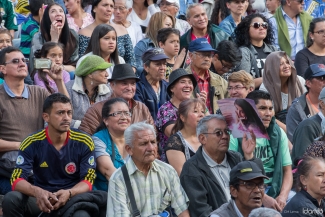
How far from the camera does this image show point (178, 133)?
8891 mm

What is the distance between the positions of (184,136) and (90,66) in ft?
5.38

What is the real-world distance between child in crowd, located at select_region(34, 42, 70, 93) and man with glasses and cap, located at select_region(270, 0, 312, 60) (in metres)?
4.07

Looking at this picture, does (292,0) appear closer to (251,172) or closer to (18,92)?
(18,92)

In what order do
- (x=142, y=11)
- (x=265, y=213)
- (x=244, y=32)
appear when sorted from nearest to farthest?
(x=265, y=213), (x=244, y=32), (x=142, y=11)

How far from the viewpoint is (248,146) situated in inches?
321

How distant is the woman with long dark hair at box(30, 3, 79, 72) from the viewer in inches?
444

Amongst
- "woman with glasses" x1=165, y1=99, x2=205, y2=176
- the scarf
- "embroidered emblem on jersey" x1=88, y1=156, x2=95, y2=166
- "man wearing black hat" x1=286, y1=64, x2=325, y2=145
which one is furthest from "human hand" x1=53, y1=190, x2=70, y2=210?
the scarf

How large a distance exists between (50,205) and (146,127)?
1.19 meters

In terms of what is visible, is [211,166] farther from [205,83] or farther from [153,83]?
[205,83]

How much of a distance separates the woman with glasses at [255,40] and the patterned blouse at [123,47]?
153 centimetres

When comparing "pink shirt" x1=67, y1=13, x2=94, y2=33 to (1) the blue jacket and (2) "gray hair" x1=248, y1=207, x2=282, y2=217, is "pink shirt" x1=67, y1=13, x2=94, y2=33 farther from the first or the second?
(2) "gray hair" x1=248, y1=207, x2=282, y2=217

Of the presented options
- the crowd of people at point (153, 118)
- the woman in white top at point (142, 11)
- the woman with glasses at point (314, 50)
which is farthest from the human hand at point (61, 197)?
the woman in white top at point (142, 11)

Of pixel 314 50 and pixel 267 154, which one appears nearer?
pixel 267 154

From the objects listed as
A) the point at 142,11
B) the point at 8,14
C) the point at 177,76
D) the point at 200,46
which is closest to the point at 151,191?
the point at 177,76
